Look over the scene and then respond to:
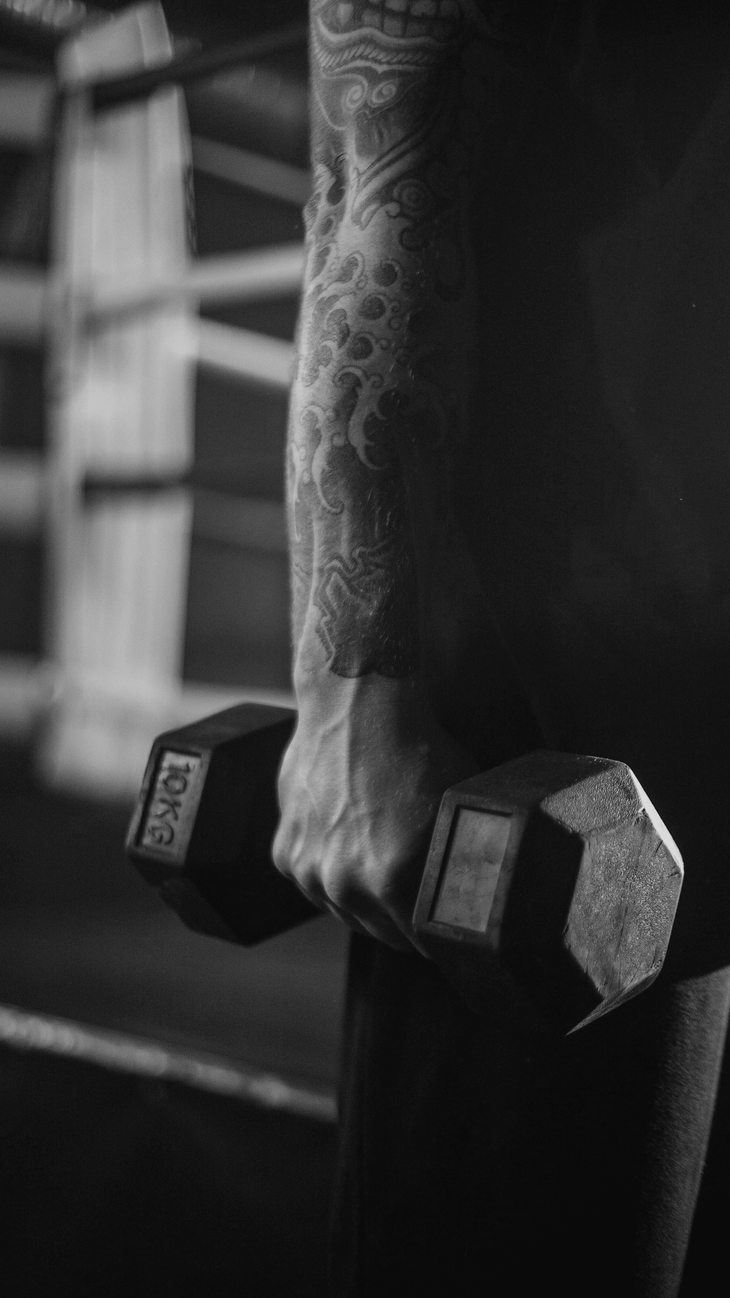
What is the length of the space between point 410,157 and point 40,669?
3422mm

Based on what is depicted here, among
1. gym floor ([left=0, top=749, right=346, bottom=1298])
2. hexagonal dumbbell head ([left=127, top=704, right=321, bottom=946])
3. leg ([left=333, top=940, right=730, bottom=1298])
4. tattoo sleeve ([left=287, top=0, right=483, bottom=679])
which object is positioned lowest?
gym floor ([left=0, top=749, right=346, bottom=1298])

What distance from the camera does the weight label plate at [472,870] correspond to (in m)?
0.52

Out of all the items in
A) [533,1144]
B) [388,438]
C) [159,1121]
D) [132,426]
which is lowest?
[159,1121]

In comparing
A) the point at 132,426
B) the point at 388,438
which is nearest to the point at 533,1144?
the point at 388,438

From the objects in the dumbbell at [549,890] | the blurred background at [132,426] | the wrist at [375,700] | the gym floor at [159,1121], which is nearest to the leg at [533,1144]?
the dumbbell at [549,890]

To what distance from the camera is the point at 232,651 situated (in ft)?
14.3

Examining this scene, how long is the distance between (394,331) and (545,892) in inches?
12.8

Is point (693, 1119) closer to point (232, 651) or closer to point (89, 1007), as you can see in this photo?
point (89, 1007)

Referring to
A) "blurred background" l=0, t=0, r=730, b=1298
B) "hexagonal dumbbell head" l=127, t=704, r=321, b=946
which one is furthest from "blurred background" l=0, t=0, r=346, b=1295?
"hexagonal dumbbell head" l=127, t=704, r=321, b=946

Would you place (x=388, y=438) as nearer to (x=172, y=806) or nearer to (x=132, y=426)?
(x=172, y=806)

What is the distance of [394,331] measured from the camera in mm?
590

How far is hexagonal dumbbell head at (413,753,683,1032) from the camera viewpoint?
52cm

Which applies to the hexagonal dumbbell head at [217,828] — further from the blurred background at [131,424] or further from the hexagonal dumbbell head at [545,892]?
the blurred background at [131,424]

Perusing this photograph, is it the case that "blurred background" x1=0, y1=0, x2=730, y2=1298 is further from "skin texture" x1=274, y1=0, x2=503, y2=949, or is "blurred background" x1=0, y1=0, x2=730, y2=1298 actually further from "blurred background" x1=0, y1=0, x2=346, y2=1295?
"skin texture" x1=274, y1=0, x2=503, y2=949
